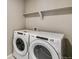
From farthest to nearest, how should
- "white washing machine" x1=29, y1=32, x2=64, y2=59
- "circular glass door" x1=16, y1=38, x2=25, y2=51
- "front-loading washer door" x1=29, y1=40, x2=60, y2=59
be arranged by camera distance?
"circular glass door" x1=16, y1=38, x2=25, y2=51
"front-loading washer door" x1=29, y1=40, x2=60, y2=59
"white washing machine" x1=29, y1=32, x2=64, y2=59

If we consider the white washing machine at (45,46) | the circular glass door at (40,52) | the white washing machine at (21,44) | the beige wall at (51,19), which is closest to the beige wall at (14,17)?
the beige wall at (51,19)

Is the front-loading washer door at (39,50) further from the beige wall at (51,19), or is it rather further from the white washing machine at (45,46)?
the beige wall at (51,19)

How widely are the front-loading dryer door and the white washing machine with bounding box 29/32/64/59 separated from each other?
230 millimetres

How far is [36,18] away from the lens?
2.47m

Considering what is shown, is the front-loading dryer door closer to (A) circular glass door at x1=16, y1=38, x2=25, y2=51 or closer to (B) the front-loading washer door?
(A) circular glass door at x1=16, y1=38, x2=25, y2=51

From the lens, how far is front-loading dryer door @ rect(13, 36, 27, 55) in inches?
72.3

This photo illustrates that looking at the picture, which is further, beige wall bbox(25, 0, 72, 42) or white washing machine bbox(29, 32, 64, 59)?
beige wall bbox(25, 0, 72, 42)

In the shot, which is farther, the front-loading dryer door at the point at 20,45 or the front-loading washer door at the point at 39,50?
the front-loading dryer door at the point at 20,45

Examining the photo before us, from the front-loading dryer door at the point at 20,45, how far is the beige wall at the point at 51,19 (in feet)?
2.34

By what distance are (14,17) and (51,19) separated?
1.13 meters

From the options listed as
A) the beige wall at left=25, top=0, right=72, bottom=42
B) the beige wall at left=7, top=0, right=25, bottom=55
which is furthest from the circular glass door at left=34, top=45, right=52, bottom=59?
the beige wall at left=7, top=0, right=25, bottom=55

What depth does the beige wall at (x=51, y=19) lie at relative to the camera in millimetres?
1876

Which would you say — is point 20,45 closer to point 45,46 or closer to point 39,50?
point 39,50
